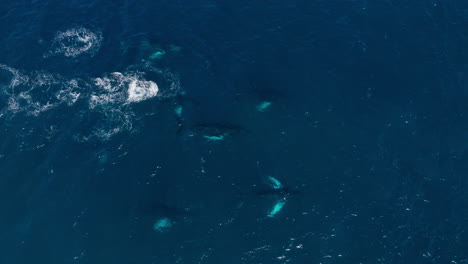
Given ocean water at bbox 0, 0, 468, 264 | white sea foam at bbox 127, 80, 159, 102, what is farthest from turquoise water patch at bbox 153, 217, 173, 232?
white sea foam at bbox 127, 80, 159, 102

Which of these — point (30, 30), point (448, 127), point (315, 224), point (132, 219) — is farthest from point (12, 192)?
point (448, 127)

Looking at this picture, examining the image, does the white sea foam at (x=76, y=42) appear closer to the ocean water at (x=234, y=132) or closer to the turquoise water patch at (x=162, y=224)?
the ocean water at (x=234, y=132)

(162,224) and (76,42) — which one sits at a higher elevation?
(76,42)

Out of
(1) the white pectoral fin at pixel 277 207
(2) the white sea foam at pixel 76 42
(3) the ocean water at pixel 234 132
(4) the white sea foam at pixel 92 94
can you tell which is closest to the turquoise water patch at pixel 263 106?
(3) the ocean water at pixel 234 132

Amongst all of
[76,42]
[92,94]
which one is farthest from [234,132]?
[76,42]

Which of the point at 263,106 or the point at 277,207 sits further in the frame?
the point at 263,106

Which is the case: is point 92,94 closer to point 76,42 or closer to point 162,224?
point 76,42

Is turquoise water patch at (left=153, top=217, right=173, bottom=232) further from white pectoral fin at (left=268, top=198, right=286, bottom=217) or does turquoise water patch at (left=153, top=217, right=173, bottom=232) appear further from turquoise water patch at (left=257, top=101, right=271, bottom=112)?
turquoise water patch at (left=257, top=101, right=271, bottom=112)
